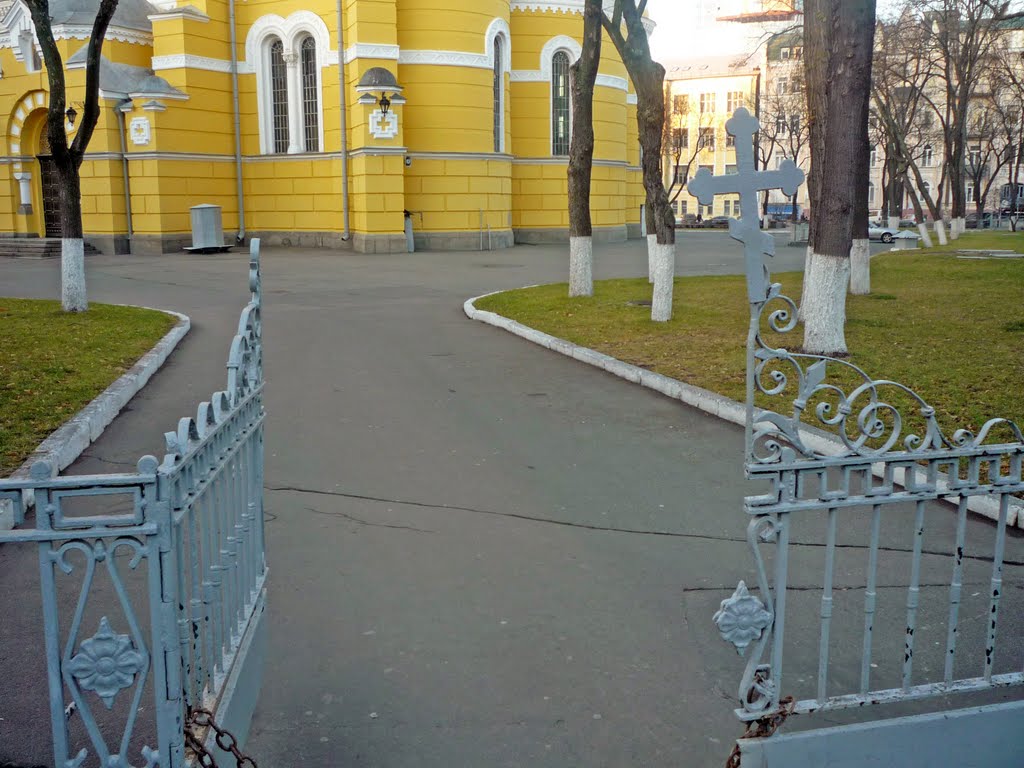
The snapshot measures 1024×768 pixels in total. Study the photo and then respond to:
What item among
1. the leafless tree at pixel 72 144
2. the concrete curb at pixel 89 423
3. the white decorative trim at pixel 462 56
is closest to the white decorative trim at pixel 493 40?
the white decorative trim at pixel 462 56

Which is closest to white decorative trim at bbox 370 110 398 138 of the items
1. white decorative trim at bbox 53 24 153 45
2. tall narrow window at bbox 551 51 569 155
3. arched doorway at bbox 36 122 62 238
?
tall narrow window at bbox 551 51 569 155

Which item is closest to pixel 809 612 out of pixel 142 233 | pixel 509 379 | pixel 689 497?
pixel 689 497

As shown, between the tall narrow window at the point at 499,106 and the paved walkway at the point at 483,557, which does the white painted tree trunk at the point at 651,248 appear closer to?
the paved walkway at the point at 483,557

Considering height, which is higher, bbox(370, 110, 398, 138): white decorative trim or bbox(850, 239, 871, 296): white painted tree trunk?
bbox(370, 110, 398, 138): white decorative trim

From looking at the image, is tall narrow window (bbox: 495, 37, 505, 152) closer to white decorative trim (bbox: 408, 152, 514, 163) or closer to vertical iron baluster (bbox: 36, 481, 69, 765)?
white decorative trim (bbox: 408, 152, 514, 163)

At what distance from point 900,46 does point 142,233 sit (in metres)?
23.6

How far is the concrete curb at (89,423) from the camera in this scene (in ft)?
20.0

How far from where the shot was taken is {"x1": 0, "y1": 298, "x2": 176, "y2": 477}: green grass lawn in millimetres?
7031

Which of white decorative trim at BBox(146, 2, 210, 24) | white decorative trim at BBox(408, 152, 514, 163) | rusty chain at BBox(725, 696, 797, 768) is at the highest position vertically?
white decorative trim at BBox(146, 2, 210, 24)

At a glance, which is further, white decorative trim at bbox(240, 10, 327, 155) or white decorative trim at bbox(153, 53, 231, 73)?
white decorative trim at bbox(240, 10, 327, 155)

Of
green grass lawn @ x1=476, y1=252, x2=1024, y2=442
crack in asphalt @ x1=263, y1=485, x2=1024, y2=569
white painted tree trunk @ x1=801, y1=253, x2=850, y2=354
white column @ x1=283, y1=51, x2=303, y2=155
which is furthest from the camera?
white column @ x1=283, y1=51, x2=303, y2=155

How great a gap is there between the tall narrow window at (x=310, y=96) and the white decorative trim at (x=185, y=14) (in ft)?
9.60

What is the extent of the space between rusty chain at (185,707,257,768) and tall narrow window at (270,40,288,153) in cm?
2853

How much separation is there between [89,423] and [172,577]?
17.1 ft
